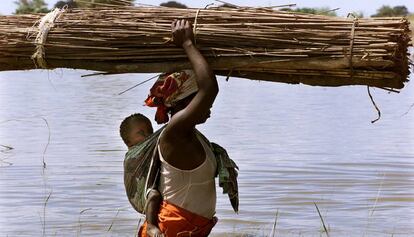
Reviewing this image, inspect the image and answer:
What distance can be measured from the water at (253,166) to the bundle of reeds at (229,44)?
1.65 metres

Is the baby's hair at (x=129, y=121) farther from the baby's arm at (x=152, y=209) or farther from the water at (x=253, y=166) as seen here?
the water at (x=253, y=166)

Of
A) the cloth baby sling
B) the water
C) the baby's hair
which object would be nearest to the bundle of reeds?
the baby's hair

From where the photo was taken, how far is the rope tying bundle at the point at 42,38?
3.73 meters

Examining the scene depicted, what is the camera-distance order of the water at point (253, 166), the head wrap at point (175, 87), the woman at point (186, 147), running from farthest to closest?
the water at point (253, 166) → the head wrap at point (175, 87) → the woman at point (186, 147)

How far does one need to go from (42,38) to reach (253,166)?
5314mm

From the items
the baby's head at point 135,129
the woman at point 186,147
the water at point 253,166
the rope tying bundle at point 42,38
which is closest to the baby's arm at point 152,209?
the woman at point 186,147

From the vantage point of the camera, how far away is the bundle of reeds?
11.4 feet

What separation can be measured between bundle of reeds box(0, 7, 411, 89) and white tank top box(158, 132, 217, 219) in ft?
1.14

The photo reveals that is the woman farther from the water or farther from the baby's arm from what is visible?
the water

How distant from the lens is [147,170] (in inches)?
143

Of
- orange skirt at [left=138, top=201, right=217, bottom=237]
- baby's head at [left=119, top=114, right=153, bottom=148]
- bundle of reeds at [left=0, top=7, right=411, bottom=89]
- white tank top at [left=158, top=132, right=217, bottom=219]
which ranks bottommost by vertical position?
orange skirt at [left=138, top=201, right=217, bottom=237]

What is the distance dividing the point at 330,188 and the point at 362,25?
14.9 feet

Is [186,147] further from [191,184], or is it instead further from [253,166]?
[253,166]

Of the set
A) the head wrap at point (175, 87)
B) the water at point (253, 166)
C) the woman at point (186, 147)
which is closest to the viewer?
the woman at point (186, 147)
